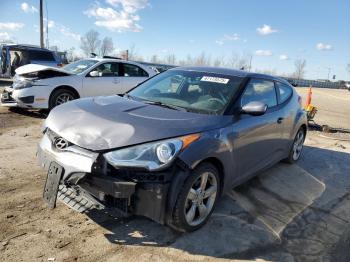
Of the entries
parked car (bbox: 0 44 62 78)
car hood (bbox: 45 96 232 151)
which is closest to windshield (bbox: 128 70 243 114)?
car hood (bbox: 45 96 232 151)

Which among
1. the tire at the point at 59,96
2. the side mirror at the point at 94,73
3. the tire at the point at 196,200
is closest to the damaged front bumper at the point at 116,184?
the tire at the point at 196,200

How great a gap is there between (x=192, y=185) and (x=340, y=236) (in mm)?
1965

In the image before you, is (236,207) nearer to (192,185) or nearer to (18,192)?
(192,185)

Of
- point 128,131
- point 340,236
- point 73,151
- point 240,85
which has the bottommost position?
point 340,236

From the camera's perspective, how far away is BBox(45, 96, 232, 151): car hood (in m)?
3.31

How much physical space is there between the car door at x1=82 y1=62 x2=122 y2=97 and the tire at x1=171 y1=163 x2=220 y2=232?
6691mm

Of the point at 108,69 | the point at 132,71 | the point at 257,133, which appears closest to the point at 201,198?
the point at 257,133

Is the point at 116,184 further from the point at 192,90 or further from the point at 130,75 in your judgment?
the point at 130,75

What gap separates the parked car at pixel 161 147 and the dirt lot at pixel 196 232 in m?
0.27

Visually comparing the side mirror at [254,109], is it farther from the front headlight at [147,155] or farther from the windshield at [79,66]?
the windshield at [79,66]

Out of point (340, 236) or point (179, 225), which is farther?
point (340, 236)

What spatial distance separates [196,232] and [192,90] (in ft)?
5.83

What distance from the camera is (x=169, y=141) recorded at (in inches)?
131

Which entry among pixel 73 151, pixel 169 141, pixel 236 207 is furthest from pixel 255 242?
pixel 73 151
